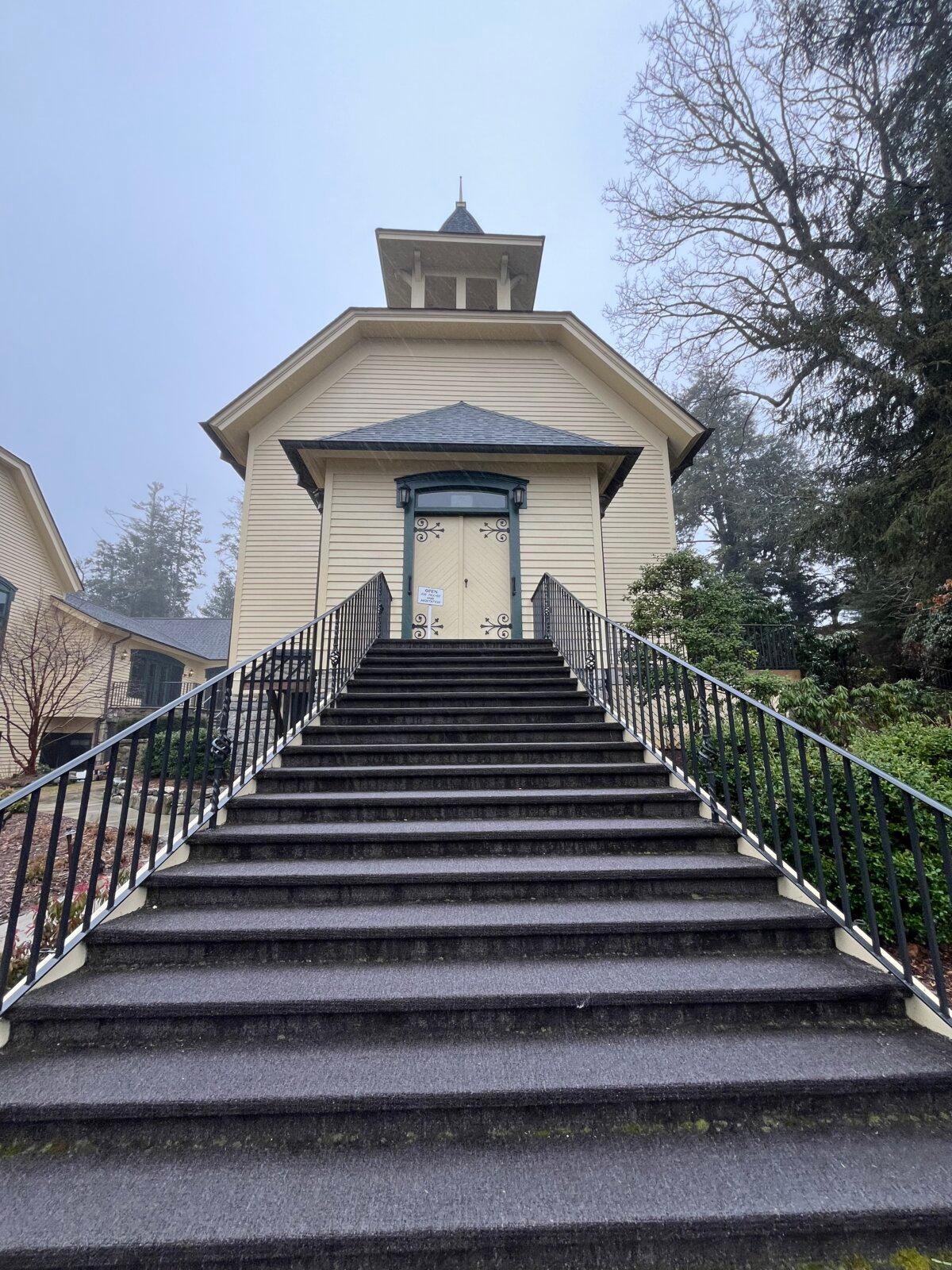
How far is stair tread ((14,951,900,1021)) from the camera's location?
7.48 ft

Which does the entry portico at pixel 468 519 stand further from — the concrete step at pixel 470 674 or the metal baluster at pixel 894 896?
the metal baluster at pixel 894 896

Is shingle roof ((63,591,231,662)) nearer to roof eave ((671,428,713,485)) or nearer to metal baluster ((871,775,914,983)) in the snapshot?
roof eave ((671,428,713,485))

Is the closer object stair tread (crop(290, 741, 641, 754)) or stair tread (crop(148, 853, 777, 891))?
stair tread (crop(148, 853, 777, 891))

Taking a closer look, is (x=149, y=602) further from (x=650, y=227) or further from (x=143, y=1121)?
(x=143, y=1121)

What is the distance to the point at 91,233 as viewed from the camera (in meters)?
158

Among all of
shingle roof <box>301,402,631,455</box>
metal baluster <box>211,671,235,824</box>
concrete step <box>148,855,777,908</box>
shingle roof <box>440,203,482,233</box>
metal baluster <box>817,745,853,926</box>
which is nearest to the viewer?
metal baluster <box>817,745,853,926</box>

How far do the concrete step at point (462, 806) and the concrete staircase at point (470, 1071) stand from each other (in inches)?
10.7

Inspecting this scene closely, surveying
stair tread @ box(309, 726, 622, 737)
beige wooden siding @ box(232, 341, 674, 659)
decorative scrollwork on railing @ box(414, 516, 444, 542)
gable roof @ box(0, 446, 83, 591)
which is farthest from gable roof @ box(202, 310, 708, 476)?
gable roof @ box(0, 446, 83, 591)

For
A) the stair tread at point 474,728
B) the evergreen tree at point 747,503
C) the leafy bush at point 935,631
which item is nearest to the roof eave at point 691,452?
the leafy bush at point 935,631

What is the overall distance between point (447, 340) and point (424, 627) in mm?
5935

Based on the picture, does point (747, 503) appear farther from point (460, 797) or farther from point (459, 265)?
point (460, 797)

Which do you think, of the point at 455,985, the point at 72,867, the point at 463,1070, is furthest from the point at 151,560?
the point at 463,1070

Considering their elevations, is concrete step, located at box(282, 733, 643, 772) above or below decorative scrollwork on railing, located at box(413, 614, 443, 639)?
below

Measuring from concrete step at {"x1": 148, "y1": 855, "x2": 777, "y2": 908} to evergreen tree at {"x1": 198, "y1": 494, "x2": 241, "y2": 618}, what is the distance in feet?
103
